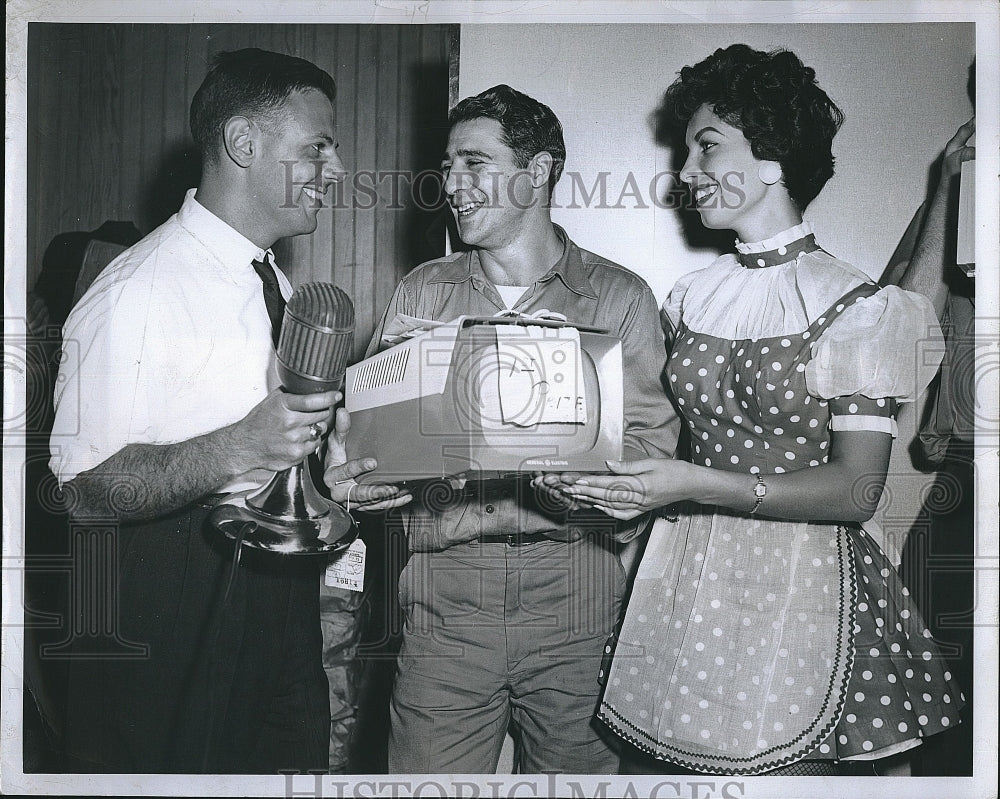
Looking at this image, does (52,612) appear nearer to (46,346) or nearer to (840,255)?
(46,346)

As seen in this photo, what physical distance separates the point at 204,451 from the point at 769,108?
3.80 ft

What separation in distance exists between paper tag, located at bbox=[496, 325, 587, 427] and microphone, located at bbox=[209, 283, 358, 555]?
1.36 ft

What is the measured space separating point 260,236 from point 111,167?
0.32 metres

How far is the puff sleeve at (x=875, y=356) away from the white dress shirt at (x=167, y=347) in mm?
947

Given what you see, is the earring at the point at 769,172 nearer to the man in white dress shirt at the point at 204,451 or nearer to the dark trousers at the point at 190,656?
the man in white dress shirt at the point at 204,451

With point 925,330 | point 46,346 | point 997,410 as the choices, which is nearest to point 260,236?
point 46,346

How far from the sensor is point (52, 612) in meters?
1.72

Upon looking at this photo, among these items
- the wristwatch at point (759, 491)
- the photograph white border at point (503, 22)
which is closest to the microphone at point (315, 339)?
the photograph white border at point (503, 22)

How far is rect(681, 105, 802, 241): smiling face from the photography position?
1654 millimetres

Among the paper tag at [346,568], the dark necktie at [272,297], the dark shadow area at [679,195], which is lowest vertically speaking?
the paper tag at [346,568]

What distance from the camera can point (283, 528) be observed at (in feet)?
5.48

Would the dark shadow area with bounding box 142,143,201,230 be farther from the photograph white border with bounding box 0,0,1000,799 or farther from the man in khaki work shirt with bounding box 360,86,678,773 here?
the man in khaki work shirt with bounding box 360,86,678,773

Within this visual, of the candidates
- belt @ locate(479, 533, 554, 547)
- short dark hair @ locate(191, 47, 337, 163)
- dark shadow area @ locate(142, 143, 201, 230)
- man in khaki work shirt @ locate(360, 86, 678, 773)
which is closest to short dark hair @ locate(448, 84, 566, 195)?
man in khaki work shirt @ locate(360, 86, 678, 773)

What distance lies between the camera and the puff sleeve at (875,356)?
1562 millimetres
